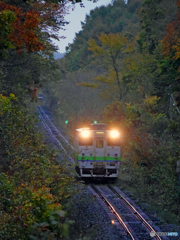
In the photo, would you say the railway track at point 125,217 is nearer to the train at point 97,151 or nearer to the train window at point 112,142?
the train at point 97,151

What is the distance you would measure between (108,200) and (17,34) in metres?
8.76

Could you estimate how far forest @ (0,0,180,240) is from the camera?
8.03 metres

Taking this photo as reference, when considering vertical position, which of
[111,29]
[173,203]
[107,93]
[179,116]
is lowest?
[173,203]

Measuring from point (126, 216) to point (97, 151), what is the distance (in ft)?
19.2

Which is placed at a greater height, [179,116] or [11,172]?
[179,116]

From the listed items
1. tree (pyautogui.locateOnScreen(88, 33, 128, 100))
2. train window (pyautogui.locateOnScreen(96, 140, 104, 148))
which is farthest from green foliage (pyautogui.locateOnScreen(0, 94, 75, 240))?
tree (pyautogui.locateOnScreen(88, 33, 128, 100))

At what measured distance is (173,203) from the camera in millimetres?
14992

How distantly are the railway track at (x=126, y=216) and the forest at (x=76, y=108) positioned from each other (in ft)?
Answer: 3.93

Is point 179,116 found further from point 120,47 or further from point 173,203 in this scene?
point 120,47

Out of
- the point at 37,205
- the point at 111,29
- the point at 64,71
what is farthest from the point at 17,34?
the point at 111,29

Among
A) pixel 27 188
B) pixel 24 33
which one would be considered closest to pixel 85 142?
pixel 24 33

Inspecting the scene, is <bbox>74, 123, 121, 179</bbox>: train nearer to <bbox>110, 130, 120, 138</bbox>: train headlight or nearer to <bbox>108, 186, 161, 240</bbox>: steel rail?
<bbox>110, 130, 120, 138</bbox>: train headlight

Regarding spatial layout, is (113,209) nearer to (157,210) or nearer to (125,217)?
(125,217)

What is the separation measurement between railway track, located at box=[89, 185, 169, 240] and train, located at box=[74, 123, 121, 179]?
1389 millimetres
